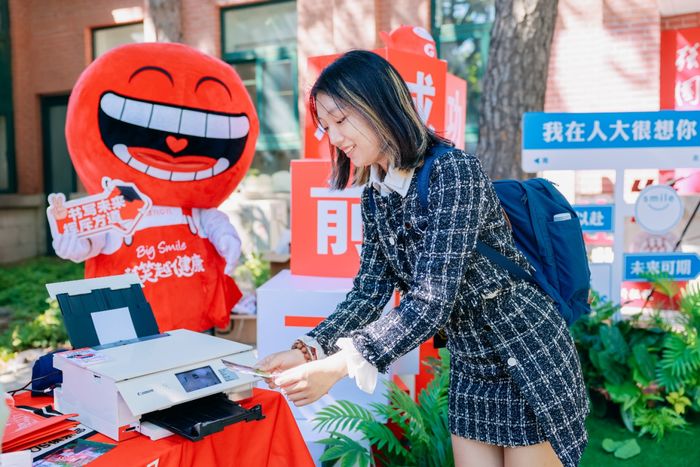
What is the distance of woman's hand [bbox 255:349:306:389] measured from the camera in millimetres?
1480

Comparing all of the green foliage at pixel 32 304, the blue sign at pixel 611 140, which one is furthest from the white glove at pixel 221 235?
the blue sign at pixel 611 140

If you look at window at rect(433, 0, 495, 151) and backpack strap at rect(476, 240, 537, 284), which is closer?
backpack strap at rect(476, 240, 537, 284)

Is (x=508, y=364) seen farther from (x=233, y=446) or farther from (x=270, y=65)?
(x=270, y=65)

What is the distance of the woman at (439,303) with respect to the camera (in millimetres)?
1320

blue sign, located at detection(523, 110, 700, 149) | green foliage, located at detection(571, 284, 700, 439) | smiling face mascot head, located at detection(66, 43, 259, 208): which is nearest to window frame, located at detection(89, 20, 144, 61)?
smiling face mascot head, located at detection(66, 43, 259, 208)

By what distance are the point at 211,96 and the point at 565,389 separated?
2.63 meters

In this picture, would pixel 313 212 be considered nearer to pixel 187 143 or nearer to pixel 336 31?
pixel 187 143

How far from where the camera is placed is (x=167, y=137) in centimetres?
339

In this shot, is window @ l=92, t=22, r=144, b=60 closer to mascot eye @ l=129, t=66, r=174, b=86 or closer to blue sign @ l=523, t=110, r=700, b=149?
mascot eye @ l=129, t=66, r=174, b=86

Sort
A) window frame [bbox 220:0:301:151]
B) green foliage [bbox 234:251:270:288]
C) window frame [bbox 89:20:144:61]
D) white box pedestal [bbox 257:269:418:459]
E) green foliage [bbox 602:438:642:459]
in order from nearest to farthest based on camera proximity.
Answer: white box pedestal [bbox 257:269:418:459] < green foliage [bbox 602:438:642:459] < green foliage [bbox 234:251:270:288] < window frame [bbox 220:0:301:151] < window frame [bbox 89:20:144:61]

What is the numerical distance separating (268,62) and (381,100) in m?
8.38

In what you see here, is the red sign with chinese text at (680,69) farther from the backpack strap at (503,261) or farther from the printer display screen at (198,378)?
the printer display screen at (198,378)

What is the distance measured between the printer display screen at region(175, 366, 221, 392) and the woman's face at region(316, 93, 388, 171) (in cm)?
66

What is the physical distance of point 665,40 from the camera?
6898mm
